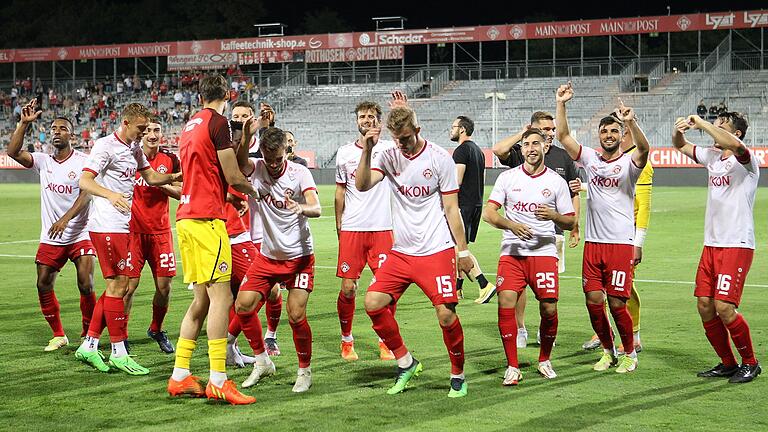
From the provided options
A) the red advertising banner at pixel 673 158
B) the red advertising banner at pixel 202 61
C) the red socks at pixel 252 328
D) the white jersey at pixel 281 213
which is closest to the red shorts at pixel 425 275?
the white jersey at pixel 281 213

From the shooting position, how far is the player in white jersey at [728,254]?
8.15 meters

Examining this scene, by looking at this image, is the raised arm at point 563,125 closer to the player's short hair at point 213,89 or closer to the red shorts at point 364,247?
the red shorts at point 364,247

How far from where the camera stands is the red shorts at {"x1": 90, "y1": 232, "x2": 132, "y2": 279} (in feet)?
29.7

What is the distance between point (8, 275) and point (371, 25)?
82885 mm

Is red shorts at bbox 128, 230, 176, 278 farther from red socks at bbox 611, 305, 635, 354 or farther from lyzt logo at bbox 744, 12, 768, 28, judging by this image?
lyzt logo at bbox 744, 12, 768, 28

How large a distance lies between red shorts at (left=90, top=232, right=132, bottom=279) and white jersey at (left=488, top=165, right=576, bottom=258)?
10.8 ft

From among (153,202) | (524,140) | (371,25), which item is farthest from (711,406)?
(371,25)

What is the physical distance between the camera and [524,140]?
8.45 m

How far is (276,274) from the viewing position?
802 centimetres

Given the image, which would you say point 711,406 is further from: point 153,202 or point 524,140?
point 153,202

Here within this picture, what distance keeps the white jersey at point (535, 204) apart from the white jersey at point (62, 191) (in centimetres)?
404

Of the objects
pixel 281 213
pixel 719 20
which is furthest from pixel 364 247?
pixel 719 20

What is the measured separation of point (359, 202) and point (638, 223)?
2.71 metres

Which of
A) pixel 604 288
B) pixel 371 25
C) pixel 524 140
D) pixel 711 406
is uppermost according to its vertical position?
pixel 371 25
